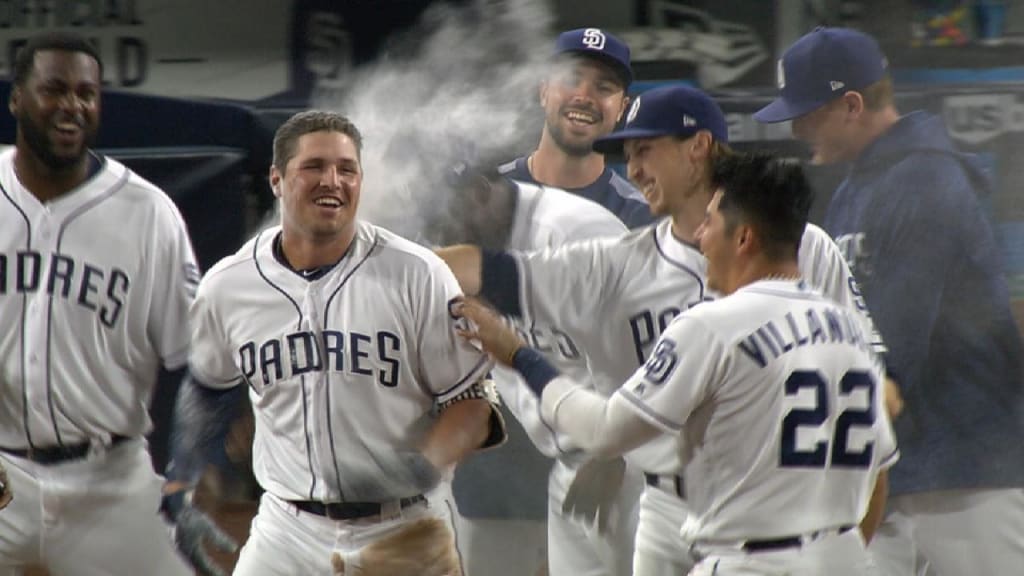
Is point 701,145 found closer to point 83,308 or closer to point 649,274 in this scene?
point 649,274

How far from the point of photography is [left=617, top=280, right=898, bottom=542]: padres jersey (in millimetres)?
2973

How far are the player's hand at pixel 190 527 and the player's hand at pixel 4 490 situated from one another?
0.41m

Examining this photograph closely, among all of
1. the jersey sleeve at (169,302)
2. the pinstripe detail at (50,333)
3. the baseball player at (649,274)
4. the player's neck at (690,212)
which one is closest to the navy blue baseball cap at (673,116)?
the baseball player at (649,274)

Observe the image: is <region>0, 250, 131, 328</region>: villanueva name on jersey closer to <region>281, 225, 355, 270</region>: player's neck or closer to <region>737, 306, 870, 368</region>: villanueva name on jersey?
<region>281, 225, 355, 270</region>: player's neck

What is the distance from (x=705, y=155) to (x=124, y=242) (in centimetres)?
148

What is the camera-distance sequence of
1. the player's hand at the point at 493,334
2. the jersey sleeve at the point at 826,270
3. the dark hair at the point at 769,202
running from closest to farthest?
the dark hair at the point at 769,202
the player's hand at the point at 493,334
the jersey sleeve at the point at 826,270

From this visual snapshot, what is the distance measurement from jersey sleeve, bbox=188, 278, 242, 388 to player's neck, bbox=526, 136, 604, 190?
133cm

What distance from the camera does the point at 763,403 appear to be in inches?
117

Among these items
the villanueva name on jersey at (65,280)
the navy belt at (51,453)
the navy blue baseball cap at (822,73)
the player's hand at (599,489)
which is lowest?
the player's hand at (599,489)

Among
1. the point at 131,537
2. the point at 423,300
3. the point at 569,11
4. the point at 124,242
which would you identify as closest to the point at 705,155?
the point at 423,300

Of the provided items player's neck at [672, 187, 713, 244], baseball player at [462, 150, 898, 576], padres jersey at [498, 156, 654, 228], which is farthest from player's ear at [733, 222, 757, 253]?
padres jersey at [498, 156, 654, 228]

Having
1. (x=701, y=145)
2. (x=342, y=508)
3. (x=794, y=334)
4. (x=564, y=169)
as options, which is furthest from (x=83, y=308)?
(x=794, y=334)

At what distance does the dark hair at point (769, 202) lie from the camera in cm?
307

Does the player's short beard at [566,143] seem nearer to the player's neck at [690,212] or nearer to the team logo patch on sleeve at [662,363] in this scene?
the player's neck at [690,212]
